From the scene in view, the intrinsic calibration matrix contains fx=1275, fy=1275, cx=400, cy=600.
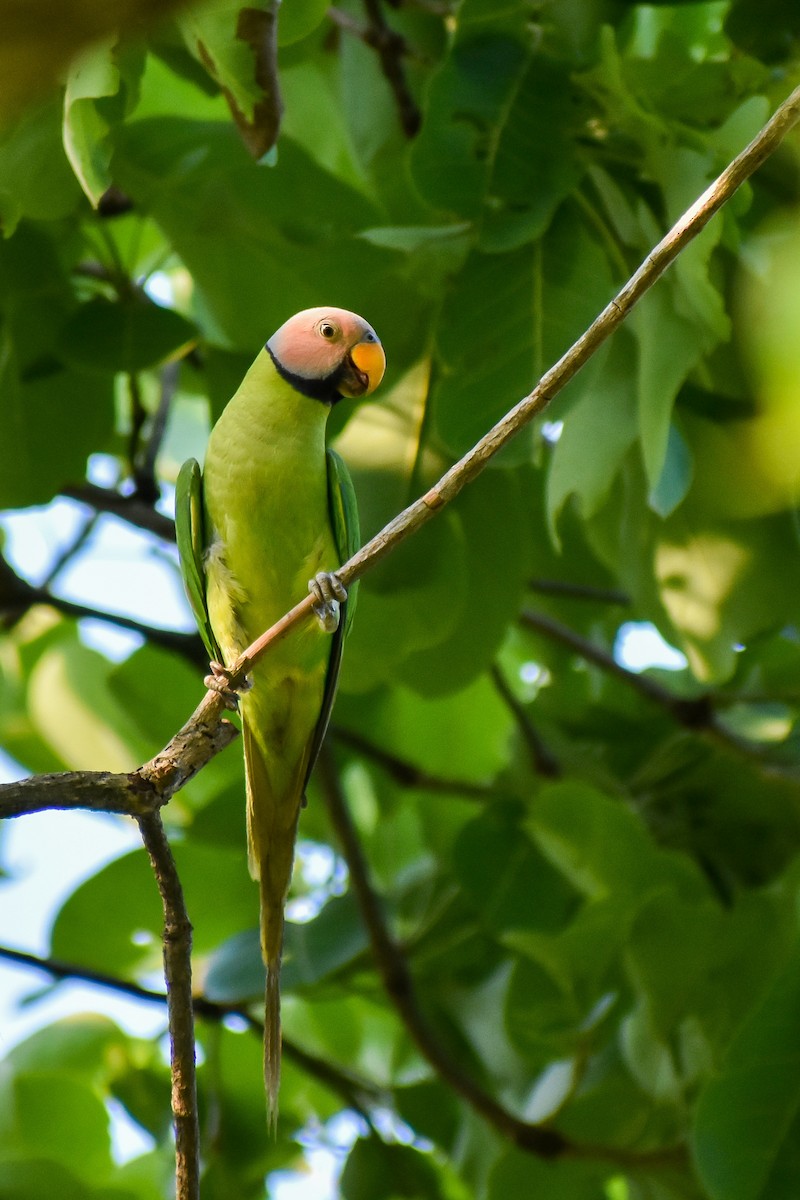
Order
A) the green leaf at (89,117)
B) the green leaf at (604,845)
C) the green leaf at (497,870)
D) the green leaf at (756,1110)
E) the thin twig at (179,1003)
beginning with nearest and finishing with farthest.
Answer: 1. the thin twig at (179,1003)
2. the green leaf at (89,117)
3. the green leaf at (756,1110)
4. the green leaf at (604,845)
5. the green leaf at (497,870)

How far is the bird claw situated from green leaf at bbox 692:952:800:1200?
1.20 m

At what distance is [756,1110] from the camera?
8.75 ft

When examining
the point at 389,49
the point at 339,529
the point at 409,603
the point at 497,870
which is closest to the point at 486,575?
the point at 409,603

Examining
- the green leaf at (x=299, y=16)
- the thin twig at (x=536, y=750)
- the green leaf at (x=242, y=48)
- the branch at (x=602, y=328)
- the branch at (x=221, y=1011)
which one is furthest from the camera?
the thin twig at (x=536, y=750)

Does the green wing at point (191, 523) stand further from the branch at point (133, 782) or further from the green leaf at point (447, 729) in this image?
the green leaf at point (447, 729)

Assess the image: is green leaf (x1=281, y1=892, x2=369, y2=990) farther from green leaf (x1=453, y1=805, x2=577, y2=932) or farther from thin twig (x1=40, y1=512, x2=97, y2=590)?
thin twig (x1=40, y1=512, x2=97, y2=590)

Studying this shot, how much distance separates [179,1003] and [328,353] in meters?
1.29

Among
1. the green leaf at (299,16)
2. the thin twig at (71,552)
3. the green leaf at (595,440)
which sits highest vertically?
the thin twig at (71,552)

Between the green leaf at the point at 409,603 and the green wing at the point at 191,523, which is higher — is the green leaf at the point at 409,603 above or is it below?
below

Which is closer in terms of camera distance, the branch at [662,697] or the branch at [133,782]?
the branch at [133,782]

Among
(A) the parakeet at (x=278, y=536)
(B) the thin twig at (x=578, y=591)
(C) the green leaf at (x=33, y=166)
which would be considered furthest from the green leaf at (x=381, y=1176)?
(C) the green leaf at (x=33, y=166)

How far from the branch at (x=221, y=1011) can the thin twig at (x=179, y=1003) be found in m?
1.26

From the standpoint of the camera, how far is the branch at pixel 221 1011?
10.5ft

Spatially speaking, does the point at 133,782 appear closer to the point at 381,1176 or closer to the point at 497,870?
the point at 497,870
